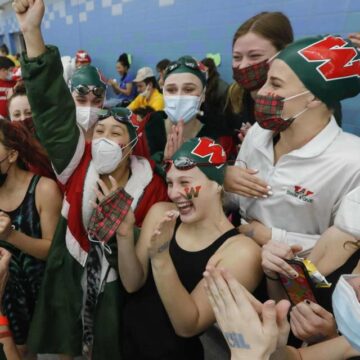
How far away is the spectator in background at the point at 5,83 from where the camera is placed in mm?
3405

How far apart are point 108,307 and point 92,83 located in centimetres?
141

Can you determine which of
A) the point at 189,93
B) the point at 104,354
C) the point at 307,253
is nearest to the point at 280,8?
the point at 189,93

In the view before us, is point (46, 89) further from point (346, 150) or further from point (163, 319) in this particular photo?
point (346, 150)

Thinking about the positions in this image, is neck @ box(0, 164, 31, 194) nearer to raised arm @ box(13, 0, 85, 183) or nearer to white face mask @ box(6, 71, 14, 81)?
raised arm @ box(13, 0, 85, 183)

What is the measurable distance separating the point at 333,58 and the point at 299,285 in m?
0.94

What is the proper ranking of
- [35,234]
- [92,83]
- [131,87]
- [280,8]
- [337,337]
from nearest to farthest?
[337,337] → [35,234] → [92,83] → [280,8] → [131,87]

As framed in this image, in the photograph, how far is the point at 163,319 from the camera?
4.97 feet

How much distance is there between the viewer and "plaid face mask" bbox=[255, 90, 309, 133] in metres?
1.49

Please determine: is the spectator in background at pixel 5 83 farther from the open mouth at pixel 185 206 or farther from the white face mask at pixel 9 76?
the open mouth at pixel 185 206

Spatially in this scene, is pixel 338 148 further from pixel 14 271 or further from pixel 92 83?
pixel 14 271

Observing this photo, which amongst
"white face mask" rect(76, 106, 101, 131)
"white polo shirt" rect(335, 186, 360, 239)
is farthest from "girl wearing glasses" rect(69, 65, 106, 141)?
"white polo shirt" rect(335, 186, 360, 239)

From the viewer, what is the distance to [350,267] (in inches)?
53.1

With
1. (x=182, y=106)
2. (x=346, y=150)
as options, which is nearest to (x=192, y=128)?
(x=182, y=106)

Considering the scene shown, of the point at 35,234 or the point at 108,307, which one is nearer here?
the point at 108,307
